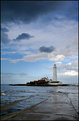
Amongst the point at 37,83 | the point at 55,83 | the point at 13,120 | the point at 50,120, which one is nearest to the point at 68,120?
the point at 50,120

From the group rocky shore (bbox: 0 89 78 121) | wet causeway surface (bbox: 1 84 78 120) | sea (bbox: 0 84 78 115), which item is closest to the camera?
rocky shore (bbox: 0 89 78 121)

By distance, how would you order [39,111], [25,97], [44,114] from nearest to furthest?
[44,114], [39,111], [25,97]

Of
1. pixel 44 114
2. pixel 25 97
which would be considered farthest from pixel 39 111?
A: pixel 25 97

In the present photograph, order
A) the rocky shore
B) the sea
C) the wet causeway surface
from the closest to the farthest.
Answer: the rocky shore
the wet causeway surface
the sea

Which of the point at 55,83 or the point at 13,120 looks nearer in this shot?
the point at 13,120

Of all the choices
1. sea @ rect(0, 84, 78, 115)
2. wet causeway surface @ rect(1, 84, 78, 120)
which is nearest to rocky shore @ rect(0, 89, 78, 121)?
wet causeway surface @ rect(1, 84, 78, 120)

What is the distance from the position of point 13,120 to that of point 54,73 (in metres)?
143

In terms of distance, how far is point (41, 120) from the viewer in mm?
9445

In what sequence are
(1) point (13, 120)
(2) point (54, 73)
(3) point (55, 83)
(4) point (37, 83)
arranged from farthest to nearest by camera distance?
(4) point (37, 83), (3) point (55, 83), (2) point (54, 73), (1) point (13, 120)

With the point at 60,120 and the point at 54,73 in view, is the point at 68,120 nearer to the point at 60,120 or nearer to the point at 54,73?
the point at 60,120

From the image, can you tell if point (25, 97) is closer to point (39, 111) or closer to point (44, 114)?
point (39, 111)

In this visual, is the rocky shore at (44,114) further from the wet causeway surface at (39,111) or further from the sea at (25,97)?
the sea at (25,97)

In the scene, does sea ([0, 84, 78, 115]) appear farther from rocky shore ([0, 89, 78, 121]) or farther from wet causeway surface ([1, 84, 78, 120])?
rocky shore ([0, 89, 78, 121])

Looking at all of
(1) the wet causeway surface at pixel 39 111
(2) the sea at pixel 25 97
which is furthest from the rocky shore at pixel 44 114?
(2) the sea at pixel 25 97
